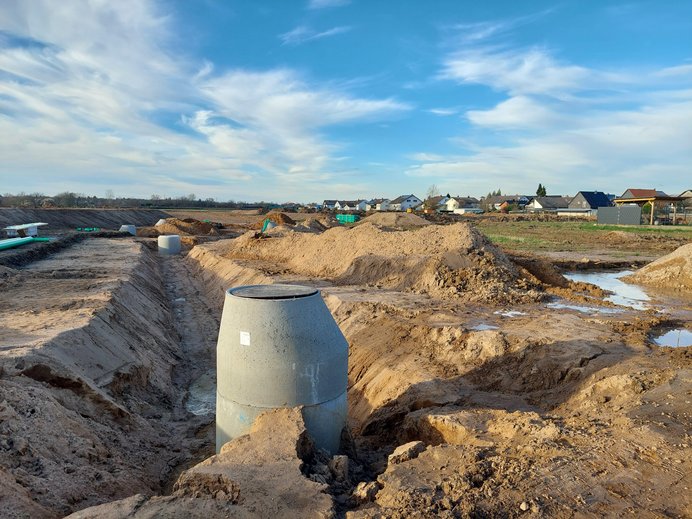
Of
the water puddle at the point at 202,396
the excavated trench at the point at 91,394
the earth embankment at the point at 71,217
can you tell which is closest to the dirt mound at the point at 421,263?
the excavated trench at the point at 91,394

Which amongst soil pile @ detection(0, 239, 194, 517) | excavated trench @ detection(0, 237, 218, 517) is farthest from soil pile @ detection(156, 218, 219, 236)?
soil pile @ detection(0, 239, 194, 517)

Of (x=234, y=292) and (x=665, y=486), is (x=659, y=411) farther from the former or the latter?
(x=234, y=292)

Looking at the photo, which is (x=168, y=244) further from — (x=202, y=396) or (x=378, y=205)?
(x=378, y=205)

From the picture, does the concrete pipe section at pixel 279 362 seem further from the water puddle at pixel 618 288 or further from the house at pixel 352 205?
the house at pixel 352 205

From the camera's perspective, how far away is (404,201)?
129 metres

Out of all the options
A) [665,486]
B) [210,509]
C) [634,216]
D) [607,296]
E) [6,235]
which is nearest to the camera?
[210,509]

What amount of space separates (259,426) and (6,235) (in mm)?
32601

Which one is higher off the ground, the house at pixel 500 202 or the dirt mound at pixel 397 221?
the house at pixel 500 202

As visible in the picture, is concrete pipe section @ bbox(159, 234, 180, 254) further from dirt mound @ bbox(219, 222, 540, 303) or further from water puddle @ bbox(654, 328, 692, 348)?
water puddle @ bbox(654, 328, 692, 348)

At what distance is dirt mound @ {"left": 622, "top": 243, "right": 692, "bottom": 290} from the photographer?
17047 mm

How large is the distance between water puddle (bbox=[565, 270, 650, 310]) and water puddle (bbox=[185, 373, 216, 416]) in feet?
37.6

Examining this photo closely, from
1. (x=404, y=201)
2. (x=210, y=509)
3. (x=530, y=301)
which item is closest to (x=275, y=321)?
(x=210, y=509)

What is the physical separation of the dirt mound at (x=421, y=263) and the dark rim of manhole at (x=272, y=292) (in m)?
7.88

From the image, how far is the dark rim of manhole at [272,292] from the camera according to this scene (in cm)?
587
